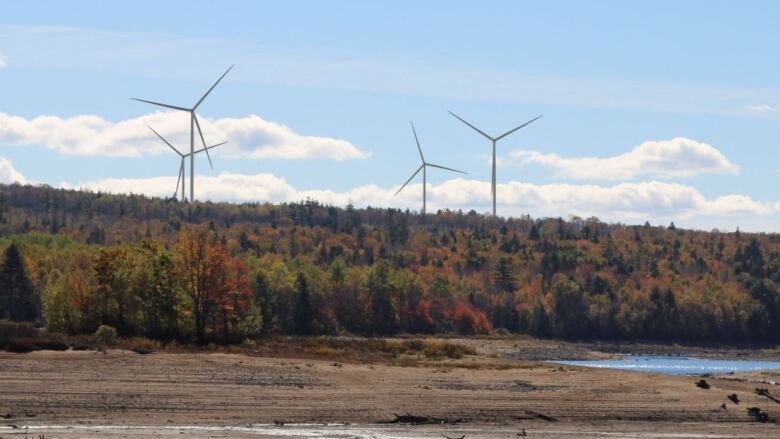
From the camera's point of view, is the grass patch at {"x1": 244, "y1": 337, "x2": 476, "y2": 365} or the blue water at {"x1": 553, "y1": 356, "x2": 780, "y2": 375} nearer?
the grass patch at {"x1": 244, "y1": 337, "x2": 476, "y2": 365}

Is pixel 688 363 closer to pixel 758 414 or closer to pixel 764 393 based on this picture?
pixel 764 393

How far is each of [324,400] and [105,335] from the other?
28.5m

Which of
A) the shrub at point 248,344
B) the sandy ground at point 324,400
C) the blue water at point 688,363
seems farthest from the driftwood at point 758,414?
the blue water at point 688,363

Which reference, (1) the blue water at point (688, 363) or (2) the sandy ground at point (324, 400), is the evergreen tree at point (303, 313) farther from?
(2) the sandy ground at point (324, 400)

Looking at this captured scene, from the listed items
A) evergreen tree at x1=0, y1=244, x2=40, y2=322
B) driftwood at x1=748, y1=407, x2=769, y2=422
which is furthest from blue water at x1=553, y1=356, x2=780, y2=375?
driftwood at x1=748, y1=407, x2=769, y2=422

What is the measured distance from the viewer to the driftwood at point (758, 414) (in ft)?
202

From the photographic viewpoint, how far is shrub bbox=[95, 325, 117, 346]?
79.4 meters

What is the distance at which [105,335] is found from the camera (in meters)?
83.6

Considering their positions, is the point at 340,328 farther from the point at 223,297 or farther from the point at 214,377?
the point at 214,377

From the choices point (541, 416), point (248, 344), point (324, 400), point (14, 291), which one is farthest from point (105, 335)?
point (14, 291)

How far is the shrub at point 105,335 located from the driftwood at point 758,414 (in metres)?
36.3

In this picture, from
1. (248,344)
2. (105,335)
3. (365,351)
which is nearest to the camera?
(105,335)

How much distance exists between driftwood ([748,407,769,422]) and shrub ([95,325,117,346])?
36.3 m

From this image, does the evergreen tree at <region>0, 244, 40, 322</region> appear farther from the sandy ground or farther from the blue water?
the sandy ground
